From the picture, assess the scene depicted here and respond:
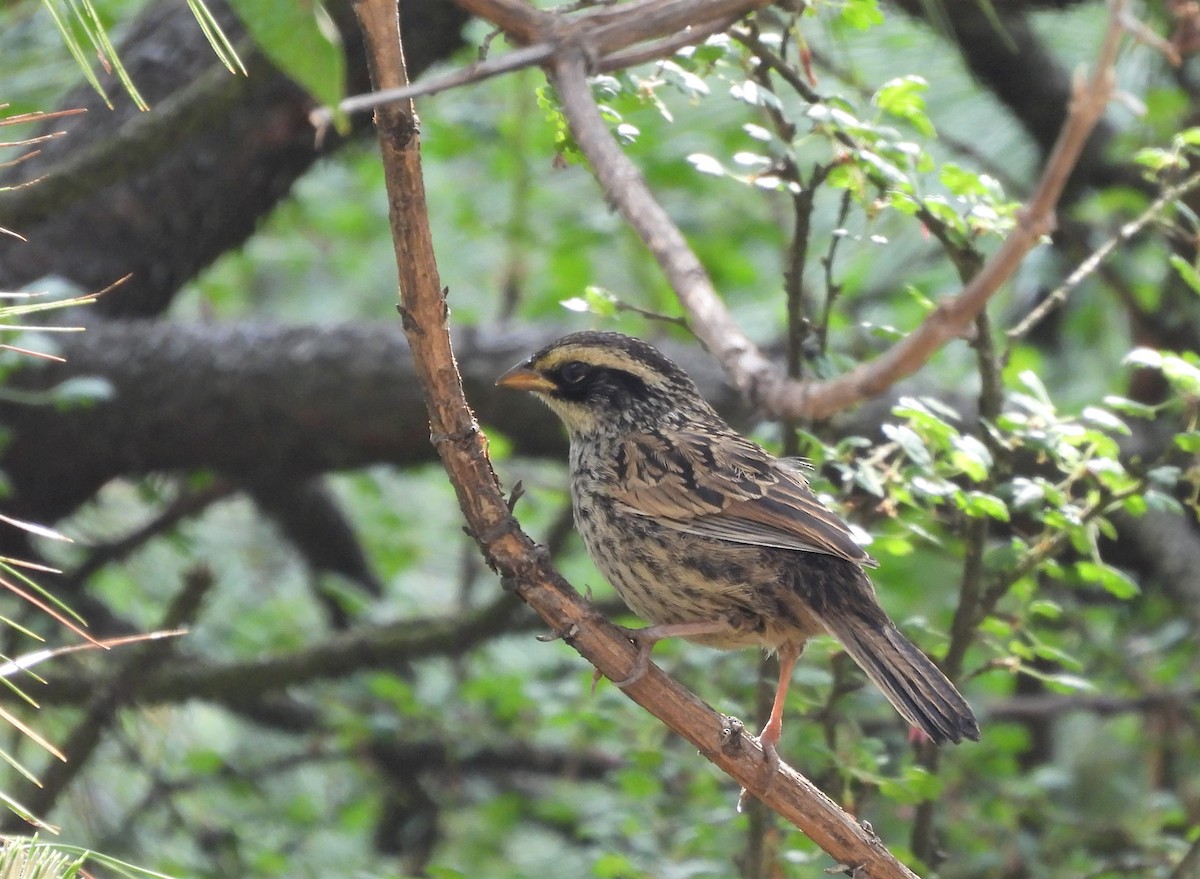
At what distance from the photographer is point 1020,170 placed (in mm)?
6965

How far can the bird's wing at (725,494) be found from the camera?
3594 millimetres

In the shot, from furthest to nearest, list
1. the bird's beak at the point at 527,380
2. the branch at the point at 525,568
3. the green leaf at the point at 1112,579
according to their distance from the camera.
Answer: the bird's beak at the point at 527,380
the green leaf at the point at 1112,579
the branch at the point at 525,568

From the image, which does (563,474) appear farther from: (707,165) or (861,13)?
(861,13)

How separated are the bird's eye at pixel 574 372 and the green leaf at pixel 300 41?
8.67 ft

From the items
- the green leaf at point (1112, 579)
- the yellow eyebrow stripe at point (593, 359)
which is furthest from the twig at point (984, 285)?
→ the yellow eyebrow stripe at point (593, 359)

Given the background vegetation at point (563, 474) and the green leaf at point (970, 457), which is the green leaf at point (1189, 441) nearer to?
the background vegetation at point (563, 474)

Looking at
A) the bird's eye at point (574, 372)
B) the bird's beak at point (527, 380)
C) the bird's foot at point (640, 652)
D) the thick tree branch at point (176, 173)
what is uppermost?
the thick tree branch at point (176, 173)

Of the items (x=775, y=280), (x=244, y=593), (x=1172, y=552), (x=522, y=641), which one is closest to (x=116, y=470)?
(x=244, y=593)

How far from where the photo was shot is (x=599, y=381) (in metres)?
4.16

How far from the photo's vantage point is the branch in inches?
98.3

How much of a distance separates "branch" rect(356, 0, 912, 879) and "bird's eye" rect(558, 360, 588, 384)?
1.11 meters

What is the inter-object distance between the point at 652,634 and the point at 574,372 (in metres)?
1.03

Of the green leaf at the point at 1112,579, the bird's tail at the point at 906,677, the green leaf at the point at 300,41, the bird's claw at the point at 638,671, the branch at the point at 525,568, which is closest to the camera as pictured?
the green leaf at the point at 300,41

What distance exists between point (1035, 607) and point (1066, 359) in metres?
3.88
